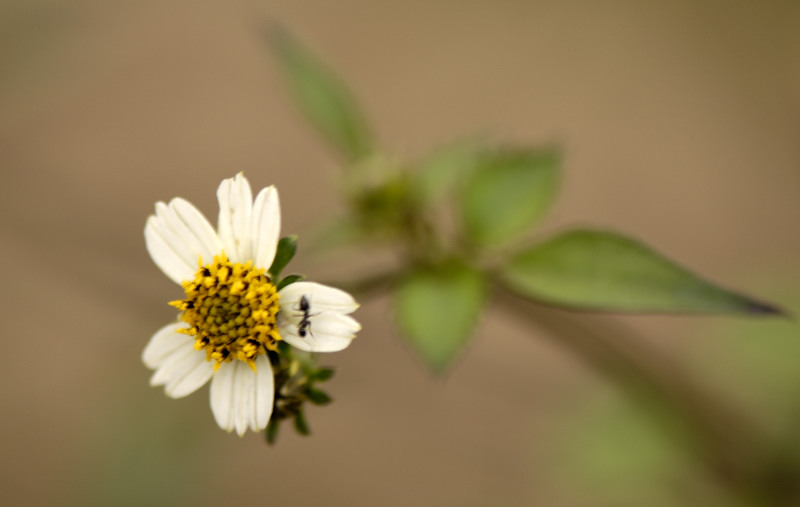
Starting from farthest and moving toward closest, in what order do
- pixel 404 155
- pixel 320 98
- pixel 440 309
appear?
pixel 404 155 < pixel 320 98 < pixel 440 309

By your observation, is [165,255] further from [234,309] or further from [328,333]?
[328,333]

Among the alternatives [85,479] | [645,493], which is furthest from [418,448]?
[85,479]

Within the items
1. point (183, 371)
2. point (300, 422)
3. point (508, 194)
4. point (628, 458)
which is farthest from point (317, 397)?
point (628, 458)

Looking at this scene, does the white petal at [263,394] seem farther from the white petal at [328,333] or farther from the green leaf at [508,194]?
A: the green leaf at [508,194]

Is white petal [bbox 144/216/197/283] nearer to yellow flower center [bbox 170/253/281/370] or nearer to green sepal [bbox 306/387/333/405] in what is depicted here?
yellow flower center [bbox 170/253/281/370]

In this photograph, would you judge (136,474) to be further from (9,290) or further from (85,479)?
(9,290)

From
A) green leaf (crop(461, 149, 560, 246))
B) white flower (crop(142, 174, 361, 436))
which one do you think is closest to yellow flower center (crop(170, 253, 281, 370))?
white flower (crop(142, 174, 361, 436))
